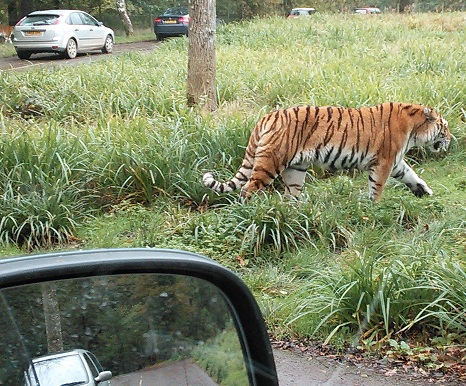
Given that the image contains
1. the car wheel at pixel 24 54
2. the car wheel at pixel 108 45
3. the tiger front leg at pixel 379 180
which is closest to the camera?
the tiger front leg at pixel 379 180

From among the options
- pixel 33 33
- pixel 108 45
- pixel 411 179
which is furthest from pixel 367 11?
pixel 411 179

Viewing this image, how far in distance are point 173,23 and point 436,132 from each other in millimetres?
25332

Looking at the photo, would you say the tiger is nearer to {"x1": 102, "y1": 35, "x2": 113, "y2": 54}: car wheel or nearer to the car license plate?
the car license plate

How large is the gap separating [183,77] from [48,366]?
11994 mm

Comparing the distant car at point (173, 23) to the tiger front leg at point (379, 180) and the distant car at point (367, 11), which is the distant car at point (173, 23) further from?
the tiger front leg at point (379, 180)

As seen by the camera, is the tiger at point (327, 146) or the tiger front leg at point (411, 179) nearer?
the tiger at point (327, 146)

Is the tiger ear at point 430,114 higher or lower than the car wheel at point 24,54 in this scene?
higher

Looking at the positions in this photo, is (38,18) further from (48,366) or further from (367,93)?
(48,366)

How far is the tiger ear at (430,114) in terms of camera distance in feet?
27.0

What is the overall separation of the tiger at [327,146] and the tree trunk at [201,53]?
3.39 metres

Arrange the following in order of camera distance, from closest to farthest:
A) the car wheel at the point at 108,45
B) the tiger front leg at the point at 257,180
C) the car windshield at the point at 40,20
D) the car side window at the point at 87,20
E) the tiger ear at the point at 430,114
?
the tiger front leg at the point at 257,180 → the tiger ear at the point at 430,114 → the car windshield at the point at 40,20 → the car side window at the point at 87,20 → the car wheel at the point at 108,45

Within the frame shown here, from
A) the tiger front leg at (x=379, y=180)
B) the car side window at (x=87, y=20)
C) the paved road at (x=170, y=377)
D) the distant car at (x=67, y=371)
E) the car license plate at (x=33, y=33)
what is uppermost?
the car side window at (x=87, y=20)

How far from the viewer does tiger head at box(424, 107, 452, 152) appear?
830cm

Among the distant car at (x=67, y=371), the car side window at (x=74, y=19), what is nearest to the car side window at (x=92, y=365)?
the distant car at (x=67, y=371)
